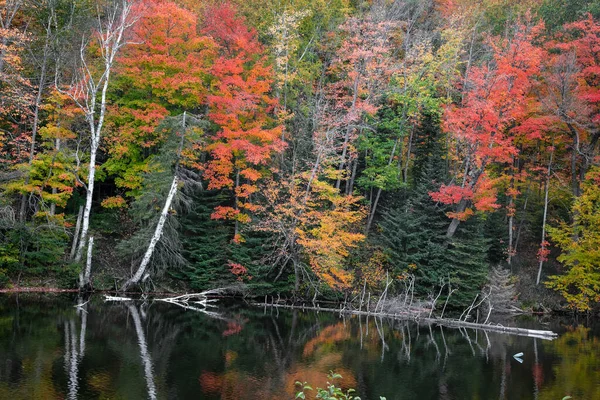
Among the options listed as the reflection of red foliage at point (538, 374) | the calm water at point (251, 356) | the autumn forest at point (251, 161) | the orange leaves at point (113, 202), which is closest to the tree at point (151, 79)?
the autumn forest at point (251, 161)

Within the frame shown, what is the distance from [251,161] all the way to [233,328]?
29.4 feet

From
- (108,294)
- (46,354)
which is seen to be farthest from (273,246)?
(46,354)

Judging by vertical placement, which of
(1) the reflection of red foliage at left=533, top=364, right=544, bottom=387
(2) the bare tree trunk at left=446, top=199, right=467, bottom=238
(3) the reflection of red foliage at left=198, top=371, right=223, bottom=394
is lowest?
(1) the reflection of red foliage at left=533, top=364, right=544, bottom=387

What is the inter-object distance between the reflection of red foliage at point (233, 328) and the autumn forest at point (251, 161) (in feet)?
17.5

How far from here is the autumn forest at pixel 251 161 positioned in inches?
1049

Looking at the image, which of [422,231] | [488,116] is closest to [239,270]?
[422,231]

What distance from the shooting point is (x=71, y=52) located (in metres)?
28.2

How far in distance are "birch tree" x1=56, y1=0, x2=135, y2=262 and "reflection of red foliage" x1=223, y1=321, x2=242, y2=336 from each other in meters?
8.99

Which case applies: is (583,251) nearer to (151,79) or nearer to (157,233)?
(157,233)

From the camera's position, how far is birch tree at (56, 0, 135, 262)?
25.9m

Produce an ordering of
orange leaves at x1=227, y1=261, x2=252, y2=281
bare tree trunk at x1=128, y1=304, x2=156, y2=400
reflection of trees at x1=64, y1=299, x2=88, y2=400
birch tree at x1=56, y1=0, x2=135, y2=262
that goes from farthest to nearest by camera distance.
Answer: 1. orange leaves at x1=227, y1=261, x2=252, y2=281
2. birch tree at x1=56, y1=0, x2=135, y2=262
3. bare tree trunk at x1=128, y1=304, x2=156, y2=400
4. reflection of trees at x1=64, y1=299, x2=88, y2=400

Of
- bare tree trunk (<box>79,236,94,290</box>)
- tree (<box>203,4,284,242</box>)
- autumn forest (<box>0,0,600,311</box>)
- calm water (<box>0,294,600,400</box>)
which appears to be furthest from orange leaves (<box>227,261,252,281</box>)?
bare tree trunk (<box>79,236,94,290</box>)

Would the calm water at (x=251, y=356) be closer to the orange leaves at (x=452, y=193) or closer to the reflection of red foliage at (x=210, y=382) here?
the reflection of red foliage at (x=210, y=382)

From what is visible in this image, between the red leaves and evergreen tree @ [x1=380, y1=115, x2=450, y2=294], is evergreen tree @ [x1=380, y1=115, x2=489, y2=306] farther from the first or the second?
the red leaves
